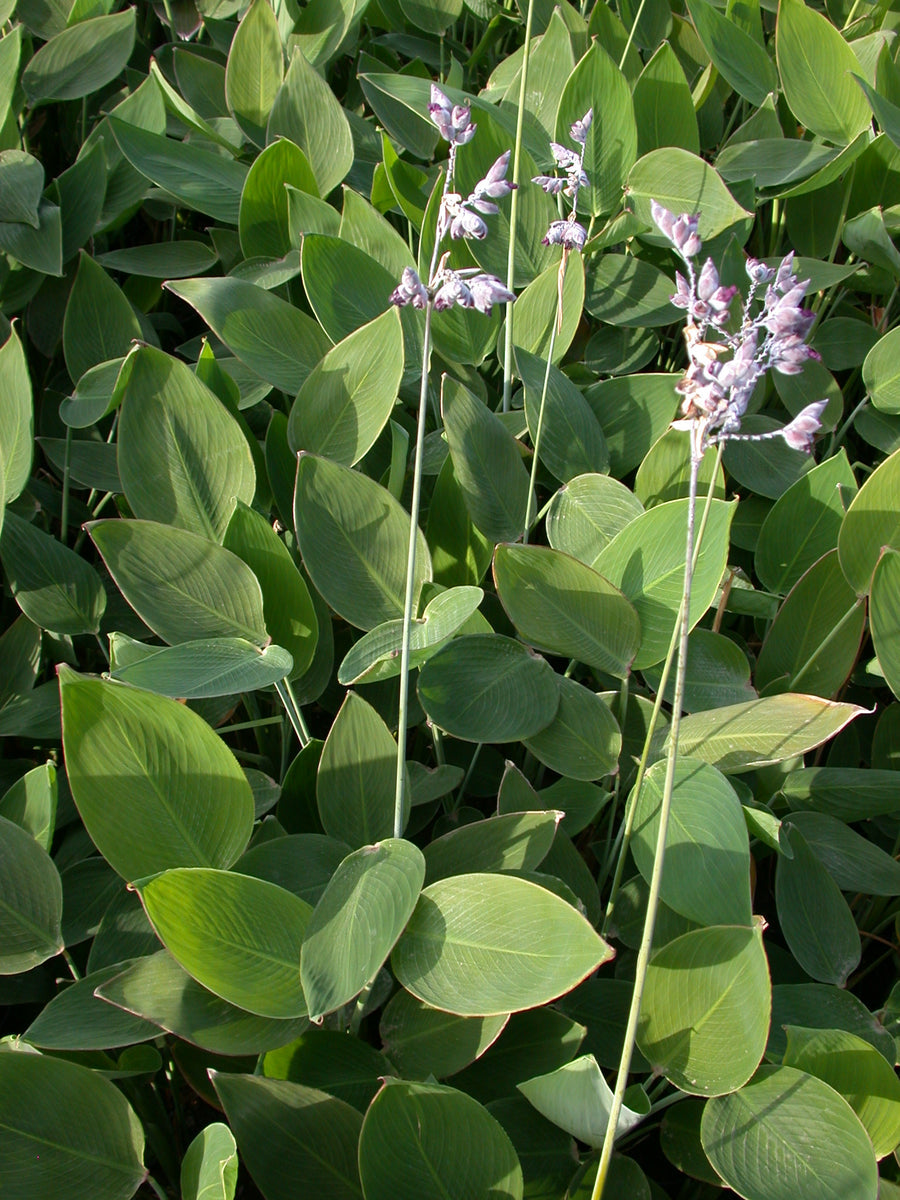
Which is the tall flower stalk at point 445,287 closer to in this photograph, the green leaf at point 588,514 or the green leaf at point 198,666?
the green leaf at point 198,666

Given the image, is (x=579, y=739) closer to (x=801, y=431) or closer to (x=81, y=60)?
(x=801, y=431)

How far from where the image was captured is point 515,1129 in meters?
0.65

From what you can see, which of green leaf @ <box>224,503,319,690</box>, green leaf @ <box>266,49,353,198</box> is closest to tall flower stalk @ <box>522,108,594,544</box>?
green leaf @ <box>224,503,319,690</box>

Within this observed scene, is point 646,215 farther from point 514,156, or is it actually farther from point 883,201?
point 883,201

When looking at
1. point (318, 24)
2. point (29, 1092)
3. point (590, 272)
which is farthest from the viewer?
point (318, 24)

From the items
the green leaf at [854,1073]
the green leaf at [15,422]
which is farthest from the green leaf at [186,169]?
the green leaf at [854,1073]

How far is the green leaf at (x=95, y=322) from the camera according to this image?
105cm

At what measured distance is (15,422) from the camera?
88cm

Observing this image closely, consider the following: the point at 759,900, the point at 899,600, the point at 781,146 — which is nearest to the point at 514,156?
the point at 781,146

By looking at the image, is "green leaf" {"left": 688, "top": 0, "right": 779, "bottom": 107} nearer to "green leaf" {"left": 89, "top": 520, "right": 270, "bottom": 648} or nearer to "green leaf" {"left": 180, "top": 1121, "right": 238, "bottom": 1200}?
"green leaf" {"left": 89, "top": 520, "right": 270, "bottom": 648}

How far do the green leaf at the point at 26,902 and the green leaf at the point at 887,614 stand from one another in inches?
23.6

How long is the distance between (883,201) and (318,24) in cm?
73

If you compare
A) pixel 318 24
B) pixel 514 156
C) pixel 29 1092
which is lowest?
pixel 29 1092

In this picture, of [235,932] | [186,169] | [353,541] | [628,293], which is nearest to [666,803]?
[235,932]
